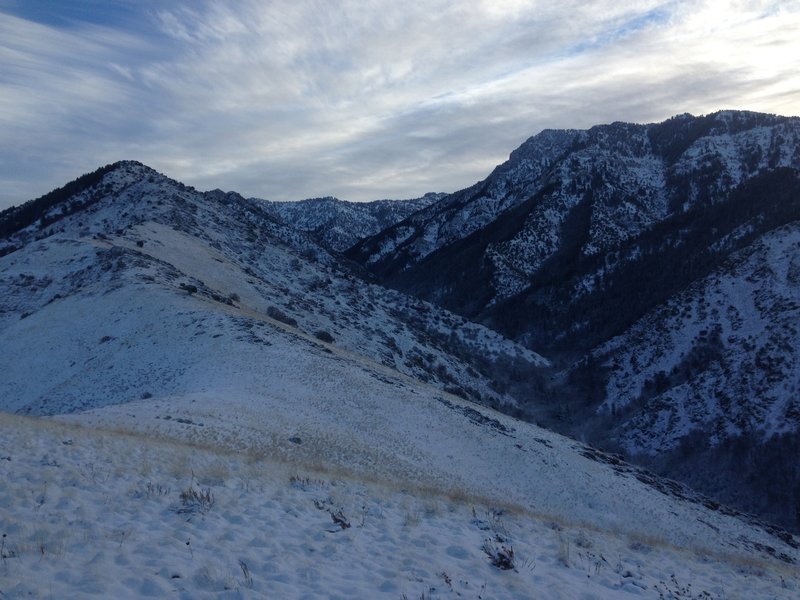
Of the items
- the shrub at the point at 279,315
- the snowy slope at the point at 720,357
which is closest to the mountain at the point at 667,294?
the snowy slope at the point at 720,357

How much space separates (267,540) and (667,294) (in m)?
110

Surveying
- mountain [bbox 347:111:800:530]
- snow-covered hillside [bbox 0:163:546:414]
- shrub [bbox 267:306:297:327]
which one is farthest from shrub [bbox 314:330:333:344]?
mountain [bbox 347:111:800:530]

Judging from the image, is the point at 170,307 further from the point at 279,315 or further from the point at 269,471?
the point at 269,471

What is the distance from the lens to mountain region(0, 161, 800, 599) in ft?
28.3

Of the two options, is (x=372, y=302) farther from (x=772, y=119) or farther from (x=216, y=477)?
(x=772, y=119)

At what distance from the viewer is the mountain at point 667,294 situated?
168 ft

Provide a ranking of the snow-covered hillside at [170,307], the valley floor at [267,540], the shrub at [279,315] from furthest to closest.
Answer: the shrub at [279,315] < the snow-covered hillside at [170,307] < the valley floor at [267,540]

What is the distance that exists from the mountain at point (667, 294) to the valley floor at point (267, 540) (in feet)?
138

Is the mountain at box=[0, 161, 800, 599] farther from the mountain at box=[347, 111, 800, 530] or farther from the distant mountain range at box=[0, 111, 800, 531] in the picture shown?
the mountain at box=[347, 111, 800, 530]

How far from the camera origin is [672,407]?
2211 inches

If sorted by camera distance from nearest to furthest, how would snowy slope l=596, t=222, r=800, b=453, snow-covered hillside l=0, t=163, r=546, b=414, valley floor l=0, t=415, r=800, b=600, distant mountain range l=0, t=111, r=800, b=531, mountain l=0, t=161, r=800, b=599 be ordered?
valley floor l=0, t=415, r=800, b=600 → mountain l=0, t=161, r=800, b=599 → snow-covered hillside l=0, t=163, r=546, b=414 → distant mountain range l=0, t=111, r=800, b=531 → snowy slope l=596, t=222, r=800, b=453

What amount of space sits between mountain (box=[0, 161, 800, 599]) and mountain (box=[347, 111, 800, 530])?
17.0 meters

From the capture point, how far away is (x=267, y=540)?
9.48 metres

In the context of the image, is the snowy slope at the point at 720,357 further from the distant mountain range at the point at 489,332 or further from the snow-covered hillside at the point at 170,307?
the snow-covered hillside at the point at 170,307
